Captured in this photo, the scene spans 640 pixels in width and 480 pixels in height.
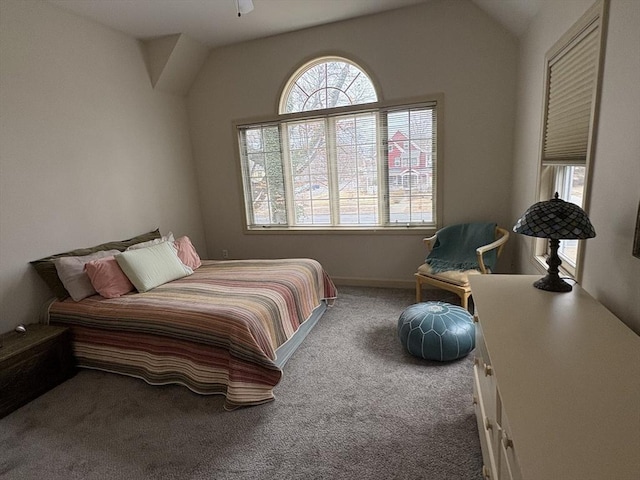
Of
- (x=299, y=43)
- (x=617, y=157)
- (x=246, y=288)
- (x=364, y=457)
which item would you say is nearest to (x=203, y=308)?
(x=246, y=288)

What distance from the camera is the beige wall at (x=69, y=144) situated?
2.60 metres

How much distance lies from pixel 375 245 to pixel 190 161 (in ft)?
8.38

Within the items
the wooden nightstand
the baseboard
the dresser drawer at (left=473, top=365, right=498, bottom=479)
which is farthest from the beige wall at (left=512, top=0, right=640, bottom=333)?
the wooden nightstand

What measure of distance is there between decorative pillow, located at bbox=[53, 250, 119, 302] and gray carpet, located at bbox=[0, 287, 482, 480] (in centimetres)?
64

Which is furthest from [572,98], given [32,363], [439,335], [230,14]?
[32,363]

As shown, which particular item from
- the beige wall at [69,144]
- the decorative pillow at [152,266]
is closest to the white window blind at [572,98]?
the decorative pillow at [152,266]

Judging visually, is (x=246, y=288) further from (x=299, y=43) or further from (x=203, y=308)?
(x=299, y=43)

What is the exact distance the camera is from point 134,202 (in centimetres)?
365

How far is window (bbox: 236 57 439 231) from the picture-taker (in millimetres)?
3639

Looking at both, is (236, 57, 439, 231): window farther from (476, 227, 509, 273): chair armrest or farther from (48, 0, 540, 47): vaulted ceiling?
(476, 227, 509, 273): chair armrest

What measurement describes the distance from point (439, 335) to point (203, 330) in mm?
1542

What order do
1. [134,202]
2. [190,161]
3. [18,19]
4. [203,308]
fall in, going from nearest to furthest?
[203,308], [18,19], [134,202], [190,161]

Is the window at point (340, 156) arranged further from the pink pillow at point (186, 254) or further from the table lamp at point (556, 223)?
the table lamp at point (556, 223)

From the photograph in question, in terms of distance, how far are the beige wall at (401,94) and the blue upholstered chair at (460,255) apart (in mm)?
251
